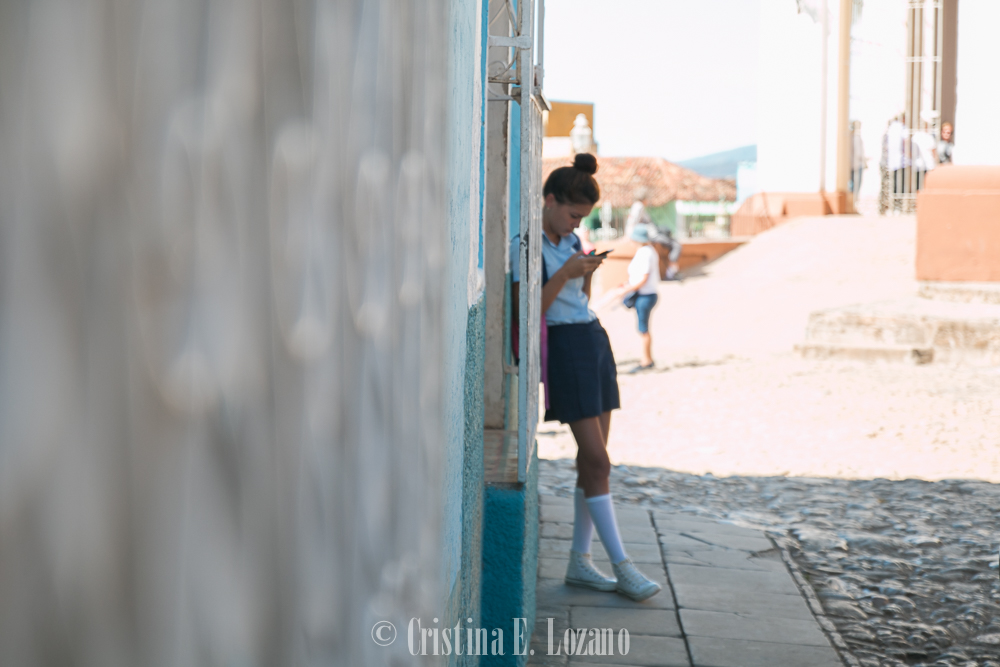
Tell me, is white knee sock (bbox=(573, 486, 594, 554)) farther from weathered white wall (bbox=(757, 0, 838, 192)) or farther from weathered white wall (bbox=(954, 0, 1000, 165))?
weathered white wall (bbox=(757, 0, 838, 192))

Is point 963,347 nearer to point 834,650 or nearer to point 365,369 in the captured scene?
point 834,650

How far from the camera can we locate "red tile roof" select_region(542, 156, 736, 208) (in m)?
27.7

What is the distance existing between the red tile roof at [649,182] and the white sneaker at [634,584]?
24.7 meters

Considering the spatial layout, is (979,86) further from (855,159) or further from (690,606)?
(690,606)

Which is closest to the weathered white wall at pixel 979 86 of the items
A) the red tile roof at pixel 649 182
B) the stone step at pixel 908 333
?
the stone step at pixel 908 333

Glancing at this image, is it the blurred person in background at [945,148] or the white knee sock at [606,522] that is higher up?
the blurred person in background at [945,148]

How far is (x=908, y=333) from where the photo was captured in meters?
9.21

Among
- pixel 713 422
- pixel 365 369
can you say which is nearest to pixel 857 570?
pixel 713 422

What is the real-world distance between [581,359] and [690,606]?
3.34 feet

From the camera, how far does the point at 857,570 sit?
3.96 meters

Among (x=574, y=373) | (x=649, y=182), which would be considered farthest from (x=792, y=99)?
(x=574, y=373)

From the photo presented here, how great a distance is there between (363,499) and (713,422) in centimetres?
639

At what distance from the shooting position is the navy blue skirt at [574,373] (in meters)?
3.23

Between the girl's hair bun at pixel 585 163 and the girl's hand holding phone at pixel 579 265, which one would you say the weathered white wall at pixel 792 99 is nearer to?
the girl's hair bun at pixel 585 163
